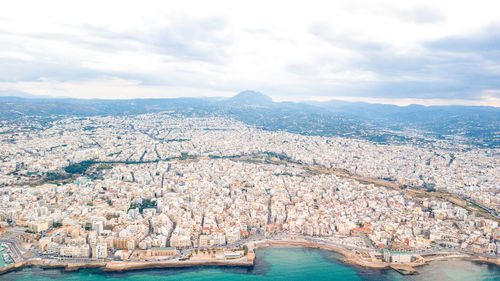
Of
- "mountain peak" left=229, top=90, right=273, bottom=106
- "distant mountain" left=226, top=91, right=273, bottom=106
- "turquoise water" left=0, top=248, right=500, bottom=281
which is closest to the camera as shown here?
"turquoise water" left=0, top=248, right=500, bottom=281

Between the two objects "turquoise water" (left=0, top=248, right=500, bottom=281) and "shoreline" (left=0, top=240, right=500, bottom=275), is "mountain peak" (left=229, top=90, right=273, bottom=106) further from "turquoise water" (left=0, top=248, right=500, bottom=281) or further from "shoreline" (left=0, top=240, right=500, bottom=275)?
"turquoise water" (left=0, top=248, right=500, bottom=281)

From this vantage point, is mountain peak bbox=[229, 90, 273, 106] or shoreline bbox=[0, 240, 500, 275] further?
mountain peak bbox=[229, 90, 273, 106]

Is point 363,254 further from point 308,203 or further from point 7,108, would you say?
point 7,108

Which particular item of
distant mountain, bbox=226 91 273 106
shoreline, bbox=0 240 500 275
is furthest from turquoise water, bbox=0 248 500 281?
distant mountain, bbox=226 91 273 106

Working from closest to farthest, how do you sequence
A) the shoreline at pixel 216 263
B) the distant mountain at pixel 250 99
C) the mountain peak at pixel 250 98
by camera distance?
the shoreline at pixel 216 263 → the distant mountain at pixel 250 99 → the mountain peak at pixel 250 98

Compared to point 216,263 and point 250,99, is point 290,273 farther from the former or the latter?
point 250,99

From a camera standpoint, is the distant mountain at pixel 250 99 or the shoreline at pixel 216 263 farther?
the distant mountain at pixel 250 99

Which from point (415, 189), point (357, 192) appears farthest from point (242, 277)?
point (415, 189)

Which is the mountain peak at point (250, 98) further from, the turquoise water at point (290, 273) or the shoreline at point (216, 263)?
the turquoise water at point (290, 273)

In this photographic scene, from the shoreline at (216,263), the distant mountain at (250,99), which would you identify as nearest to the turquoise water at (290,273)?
the shoreline at (216,263)

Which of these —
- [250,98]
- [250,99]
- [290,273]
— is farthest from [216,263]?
[250,98]
